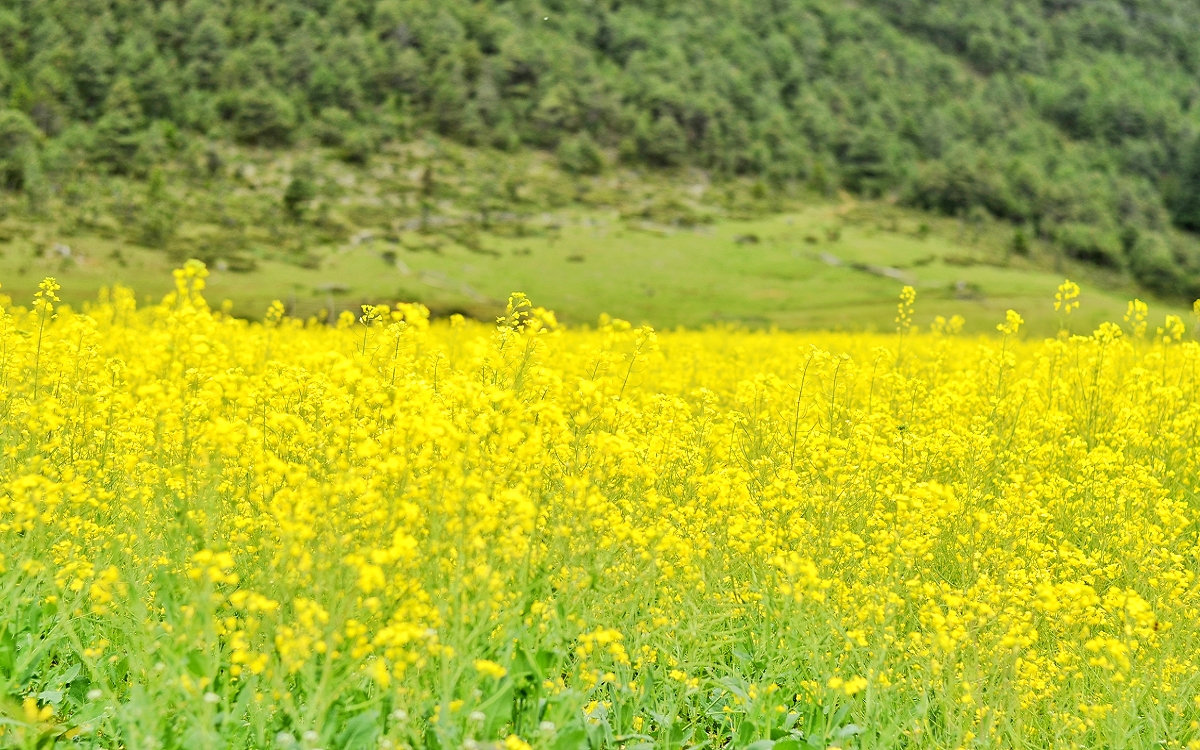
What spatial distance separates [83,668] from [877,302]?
187ft

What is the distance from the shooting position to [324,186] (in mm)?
82438

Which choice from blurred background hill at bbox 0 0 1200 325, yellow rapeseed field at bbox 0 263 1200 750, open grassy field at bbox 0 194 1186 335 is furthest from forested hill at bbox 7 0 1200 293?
yellow rapeseed field at bbox 0 263 1200 750

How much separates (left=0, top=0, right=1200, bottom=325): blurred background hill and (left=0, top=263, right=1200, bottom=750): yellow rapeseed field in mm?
39663

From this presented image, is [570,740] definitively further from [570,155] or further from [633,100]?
[633,100]

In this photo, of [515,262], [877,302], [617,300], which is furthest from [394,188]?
[877,302]

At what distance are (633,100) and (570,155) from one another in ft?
74.4

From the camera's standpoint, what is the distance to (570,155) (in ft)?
335

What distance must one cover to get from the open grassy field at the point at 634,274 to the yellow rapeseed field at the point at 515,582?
34484mm

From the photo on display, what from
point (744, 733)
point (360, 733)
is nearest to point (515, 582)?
point (360, 733)

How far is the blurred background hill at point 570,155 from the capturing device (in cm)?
6031

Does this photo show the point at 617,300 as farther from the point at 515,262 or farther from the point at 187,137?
the point at 187,137

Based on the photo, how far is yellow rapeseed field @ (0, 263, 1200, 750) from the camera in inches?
139

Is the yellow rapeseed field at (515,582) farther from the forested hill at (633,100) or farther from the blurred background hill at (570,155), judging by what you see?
the forested hill at (633,100)

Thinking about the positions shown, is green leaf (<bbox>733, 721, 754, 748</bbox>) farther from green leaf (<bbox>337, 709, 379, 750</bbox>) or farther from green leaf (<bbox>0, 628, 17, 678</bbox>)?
green leaf (<bbox>0, 628, 17, 678</bbox>)
